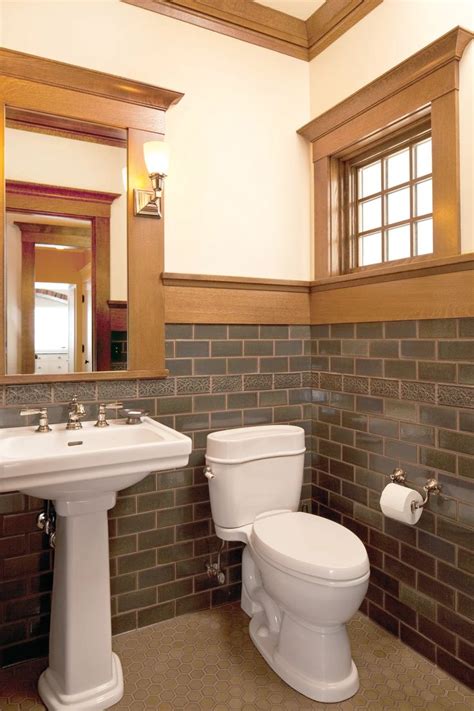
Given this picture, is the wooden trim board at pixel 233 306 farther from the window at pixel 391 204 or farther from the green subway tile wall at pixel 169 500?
the window at pixel 391 204

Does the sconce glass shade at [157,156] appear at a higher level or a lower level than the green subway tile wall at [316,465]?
higher

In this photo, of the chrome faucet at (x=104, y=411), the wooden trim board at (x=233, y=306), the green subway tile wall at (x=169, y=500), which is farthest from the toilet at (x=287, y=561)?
the wooden trim board at (x=233, y=306)

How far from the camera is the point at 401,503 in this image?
1789mm

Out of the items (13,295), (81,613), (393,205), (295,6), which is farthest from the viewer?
(295,6)

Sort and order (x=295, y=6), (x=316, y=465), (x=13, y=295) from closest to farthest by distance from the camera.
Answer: (x=13, y=295)
(x=295, y=6)
(x=316, y=465)

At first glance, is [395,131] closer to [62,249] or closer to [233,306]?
[233,306]

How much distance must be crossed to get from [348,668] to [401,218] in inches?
74.7

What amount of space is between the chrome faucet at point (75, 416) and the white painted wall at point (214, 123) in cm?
75

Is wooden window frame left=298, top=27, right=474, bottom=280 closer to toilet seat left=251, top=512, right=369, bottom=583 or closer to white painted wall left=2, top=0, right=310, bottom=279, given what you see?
white painted wall left=2, top=0, right=310, bottom=279

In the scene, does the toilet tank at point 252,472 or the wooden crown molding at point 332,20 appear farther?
the wooden crown molding at point 332,20

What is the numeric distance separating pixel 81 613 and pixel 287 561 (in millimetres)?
749

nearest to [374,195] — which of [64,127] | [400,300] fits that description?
[400,300]

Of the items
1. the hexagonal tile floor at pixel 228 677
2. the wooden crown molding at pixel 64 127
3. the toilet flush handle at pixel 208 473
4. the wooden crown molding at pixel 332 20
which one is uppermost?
the wooden crown molding at pixel 332 20

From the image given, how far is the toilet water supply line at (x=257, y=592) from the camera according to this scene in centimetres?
192
